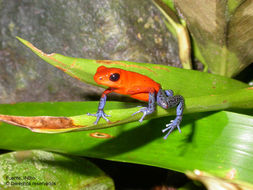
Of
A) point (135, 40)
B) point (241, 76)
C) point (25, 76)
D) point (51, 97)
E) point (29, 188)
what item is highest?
point (135, 40)

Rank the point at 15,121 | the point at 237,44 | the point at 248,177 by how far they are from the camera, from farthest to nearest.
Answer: the point at 237,44 → the point at 248,177 → the point at 15,121

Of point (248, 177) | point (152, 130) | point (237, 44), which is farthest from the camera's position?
point (237, 44)

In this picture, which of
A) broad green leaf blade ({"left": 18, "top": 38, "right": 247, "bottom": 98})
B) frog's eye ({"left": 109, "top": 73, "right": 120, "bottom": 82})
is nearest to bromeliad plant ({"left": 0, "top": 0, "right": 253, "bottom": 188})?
broad green leaf blade ({"left": 18, "top": 38, "right": 247, "bottom": 98})

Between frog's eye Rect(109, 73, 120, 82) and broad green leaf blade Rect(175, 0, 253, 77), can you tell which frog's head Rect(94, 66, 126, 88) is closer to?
frog's eye Rect(109, 73, 120, 82)

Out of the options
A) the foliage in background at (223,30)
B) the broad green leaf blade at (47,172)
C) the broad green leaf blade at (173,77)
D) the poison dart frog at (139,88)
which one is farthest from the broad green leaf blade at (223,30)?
the broad green leaf blade at (47,172)

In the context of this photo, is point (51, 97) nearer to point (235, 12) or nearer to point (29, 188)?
point (29, 188)

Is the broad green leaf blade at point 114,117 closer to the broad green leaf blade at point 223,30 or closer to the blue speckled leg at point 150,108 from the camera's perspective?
the blue speckled leg at point 150,108

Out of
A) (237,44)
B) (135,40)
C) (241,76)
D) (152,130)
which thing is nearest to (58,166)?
(152,130)
